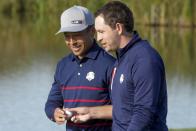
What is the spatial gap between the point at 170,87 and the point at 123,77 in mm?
12483

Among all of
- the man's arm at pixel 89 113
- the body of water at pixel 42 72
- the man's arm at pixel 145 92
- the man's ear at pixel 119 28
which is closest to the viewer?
the man's arm at pixel 145 92

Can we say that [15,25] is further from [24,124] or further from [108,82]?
[108,82]

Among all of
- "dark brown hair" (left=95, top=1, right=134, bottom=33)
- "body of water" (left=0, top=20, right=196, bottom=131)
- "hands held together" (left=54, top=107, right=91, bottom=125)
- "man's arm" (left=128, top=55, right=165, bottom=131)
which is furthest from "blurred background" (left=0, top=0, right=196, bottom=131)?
"man's arm" (left=128, top=55, right=165, bottom=131)

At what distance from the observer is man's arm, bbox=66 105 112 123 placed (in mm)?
5070

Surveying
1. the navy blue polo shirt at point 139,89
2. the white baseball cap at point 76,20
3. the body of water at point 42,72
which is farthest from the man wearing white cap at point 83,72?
the body of water at point 42,72

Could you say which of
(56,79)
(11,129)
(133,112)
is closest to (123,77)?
(133,112)

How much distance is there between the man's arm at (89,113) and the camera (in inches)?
200

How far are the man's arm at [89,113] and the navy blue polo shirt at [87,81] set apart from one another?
8cm

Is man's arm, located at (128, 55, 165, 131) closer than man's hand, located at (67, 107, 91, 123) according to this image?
Yes

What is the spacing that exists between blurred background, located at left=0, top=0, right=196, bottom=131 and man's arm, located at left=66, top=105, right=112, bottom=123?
411 centimetres

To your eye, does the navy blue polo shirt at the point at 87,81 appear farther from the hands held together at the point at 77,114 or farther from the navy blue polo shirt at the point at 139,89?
→ the navy blue polo shirt at the point at 139,89

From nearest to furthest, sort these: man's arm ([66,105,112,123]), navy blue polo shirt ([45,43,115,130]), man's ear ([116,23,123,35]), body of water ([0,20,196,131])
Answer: man's ear ([116,23,123,35])
man's arm ([66,105,112,123])
navy blue polo shirt ([45,43,115,130])
body of water ([0,20,196,131])

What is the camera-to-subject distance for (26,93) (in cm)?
1611

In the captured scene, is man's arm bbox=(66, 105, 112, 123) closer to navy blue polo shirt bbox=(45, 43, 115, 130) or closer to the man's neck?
navy blue polo shirt bbox=(45, 43, 115, 130)
